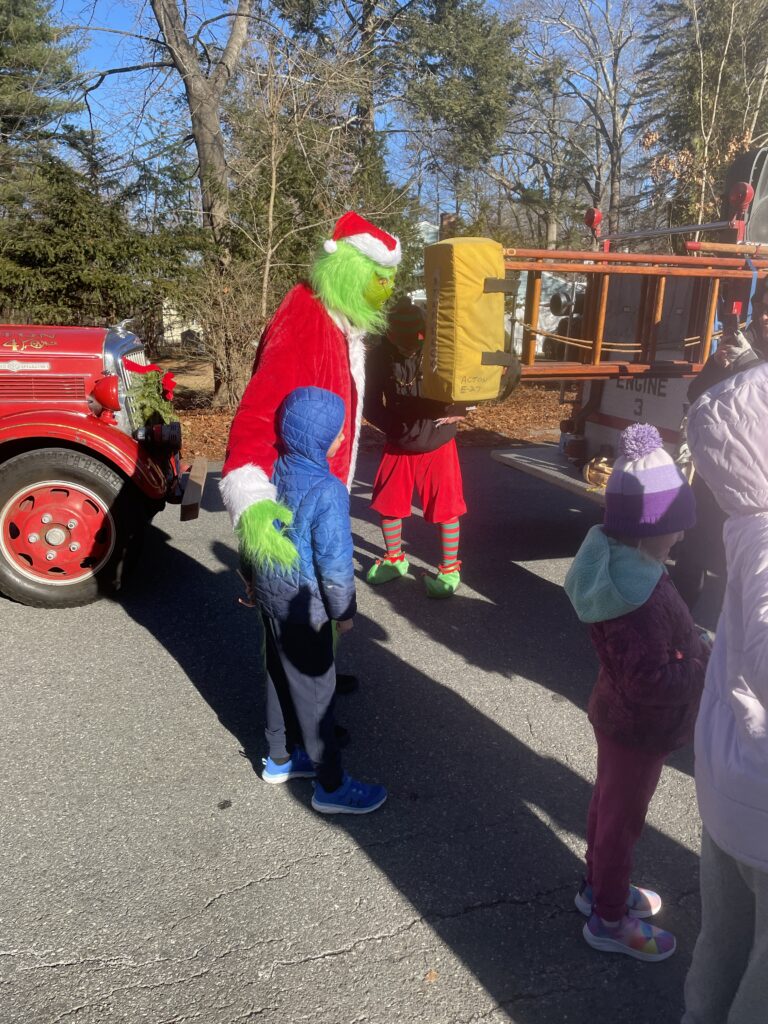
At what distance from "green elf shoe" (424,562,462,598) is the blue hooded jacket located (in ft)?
7.08

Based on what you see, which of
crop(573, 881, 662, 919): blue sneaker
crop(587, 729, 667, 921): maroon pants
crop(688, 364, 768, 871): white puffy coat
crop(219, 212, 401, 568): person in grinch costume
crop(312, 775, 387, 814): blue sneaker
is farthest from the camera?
crop(312, 775, 387, 814): blue sneaker

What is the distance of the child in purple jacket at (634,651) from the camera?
186 centimetres

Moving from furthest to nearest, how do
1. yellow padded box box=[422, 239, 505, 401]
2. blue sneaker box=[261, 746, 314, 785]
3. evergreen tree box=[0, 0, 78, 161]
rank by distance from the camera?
1. evergreen tree box=[0, 0, 78, 161]
2. yellow padded box box=[422, 239, 505, 401]
3. blue sneaker box=[261, 746, 314, 785]

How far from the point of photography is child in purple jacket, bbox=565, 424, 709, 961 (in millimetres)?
1857

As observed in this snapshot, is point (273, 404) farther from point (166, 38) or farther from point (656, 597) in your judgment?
point (166, 38)

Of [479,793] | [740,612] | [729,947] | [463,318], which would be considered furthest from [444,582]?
[740,612]

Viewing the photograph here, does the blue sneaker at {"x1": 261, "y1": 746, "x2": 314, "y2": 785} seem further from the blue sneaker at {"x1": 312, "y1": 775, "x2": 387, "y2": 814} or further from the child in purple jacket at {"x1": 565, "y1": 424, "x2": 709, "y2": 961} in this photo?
the child in purple jacket at {"x1": 565, "y1": 424, "x2": 709, "y2": 961}

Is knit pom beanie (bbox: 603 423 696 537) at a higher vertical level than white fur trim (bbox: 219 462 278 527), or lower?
higher

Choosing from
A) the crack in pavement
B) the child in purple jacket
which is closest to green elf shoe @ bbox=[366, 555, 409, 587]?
the crack in pavement

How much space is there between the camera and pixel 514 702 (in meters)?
3.44

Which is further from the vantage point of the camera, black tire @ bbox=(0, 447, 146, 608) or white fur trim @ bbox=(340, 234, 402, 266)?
black tire @ bbox=(0, 447, 146, 608)

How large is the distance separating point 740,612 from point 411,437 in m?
3.22

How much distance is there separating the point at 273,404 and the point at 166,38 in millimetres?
11965

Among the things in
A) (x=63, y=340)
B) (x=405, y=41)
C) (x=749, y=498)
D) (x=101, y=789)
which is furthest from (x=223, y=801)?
(x=405, y=41)
